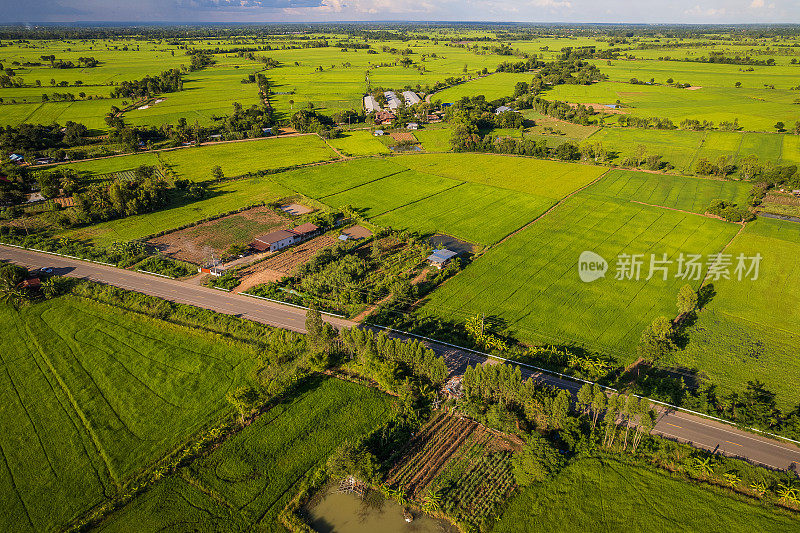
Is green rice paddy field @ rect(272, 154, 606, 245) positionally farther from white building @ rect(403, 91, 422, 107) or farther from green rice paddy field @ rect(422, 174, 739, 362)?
white building @ rect(403, 91, 422, 107)

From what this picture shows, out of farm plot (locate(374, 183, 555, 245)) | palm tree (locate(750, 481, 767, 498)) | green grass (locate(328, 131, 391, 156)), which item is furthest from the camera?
green grass (locate(328, 131, 391, 156))

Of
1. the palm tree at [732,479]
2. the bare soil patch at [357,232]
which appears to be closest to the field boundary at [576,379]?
the palm tree at [732,479]

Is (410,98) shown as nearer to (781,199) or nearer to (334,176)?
(334,176)

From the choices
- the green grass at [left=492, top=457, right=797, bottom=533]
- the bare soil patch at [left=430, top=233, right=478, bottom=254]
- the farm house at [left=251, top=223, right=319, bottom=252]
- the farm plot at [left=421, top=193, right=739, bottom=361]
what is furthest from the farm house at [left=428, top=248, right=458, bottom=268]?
the green grass at [left=492, top=457, right=797, bottom=533]

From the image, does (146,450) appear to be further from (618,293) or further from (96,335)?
(618,293)

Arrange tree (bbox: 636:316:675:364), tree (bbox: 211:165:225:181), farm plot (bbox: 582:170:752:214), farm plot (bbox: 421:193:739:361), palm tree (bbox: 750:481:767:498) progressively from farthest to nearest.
Answer: tree (bbox: 211:165:225:181) → farm plot (bbox: 582:170:752:214) → farm plot (bbox: 421:193:739:361) → tree (bbox: 636:316:675:364) → palm tree (bbox: 750:481:767:498)

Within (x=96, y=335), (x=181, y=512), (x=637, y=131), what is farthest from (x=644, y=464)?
(x=637, y=131)
